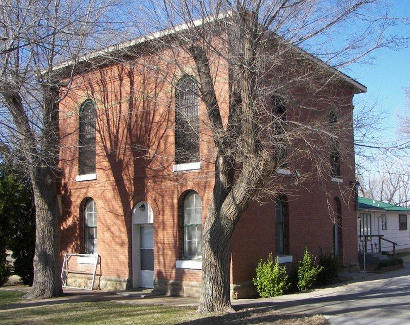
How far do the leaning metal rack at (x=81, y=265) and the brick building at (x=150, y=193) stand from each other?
24 centimetres

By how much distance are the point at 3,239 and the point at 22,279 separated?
1868 millimetres

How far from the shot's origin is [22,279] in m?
20.6

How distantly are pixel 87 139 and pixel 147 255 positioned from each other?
197 inches

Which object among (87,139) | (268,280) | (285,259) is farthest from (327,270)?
(87,139)

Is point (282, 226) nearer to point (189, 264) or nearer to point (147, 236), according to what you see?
point (189, 264)

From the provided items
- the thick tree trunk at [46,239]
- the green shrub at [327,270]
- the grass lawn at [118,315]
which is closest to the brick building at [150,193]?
→ the green shrub at [327,270]

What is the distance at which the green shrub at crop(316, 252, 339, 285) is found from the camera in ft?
59.4

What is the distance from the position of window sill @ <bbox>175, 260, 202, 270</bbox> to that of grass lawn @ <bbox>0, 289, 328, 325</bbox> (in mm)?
2262

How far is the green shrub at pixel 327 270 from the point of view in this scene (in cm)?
1811

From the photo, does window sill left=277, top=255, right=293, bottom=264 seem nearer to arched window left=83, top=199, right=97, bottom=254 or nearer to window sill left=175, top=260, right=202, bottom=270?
window sill left=175, top=260, right=202, bottom=270

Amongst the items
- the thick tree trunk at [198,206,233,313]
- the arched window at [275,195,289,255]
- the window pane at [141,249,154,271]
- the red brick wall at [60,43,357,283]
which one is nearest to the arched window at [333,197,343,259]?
the red brick wall at [60,43,357,283]

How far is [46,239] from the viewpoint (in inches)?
617

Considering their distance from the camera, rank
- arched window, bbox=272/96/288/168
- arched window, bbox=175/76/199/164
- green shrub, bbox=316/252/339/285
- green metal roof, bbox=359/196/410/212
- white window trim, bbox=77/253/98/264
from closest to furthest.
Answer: arched window, bbox=272/96/288/168, arched window, bbox=175/76/199/164, green shrub, bbox=316/252/339/285, white window trim, bbox=77/253/98/264, green metal roof, bbox=359/196/410/212

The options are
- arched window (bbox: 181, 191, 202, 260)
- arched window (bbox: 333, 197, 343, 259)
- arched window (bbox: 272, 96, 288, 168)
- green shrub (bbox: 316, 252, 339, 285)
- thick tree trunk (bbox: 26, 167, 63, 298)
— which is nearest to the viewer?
arched window (bbox: 272, 96, 288, 168)
